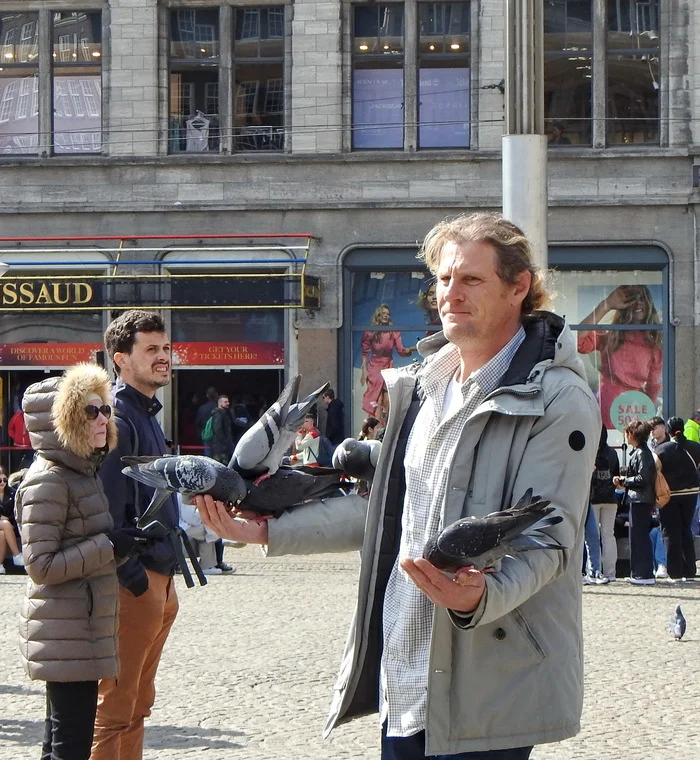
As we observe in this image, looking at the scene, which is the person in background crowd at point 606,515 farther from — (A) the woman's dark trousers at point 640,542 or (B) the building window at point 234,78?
(B) the building window at point 234,78

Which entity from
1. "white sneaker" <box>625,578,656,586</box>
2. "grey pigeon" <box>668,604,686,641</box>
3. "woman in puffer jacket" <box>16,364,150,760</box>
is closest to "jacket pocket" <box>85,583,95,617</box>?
"woman in puffer jacket" <box>16,364,150,760</box>

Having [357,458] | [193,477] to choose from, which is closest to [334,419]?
[357,458]

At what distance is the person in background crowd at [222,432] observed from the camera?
23.3 meters

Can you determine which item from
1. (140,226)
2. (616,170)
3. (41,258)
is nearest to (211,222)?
(140,226)

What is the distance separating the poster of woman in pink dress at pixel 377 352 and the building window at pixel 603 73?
4.25 meters

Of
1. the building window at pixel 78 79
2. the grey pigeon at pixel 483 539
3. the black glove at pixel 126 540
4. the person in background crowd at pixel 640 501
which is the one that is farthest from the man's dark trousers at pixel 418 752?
the building window at pixel 78 79

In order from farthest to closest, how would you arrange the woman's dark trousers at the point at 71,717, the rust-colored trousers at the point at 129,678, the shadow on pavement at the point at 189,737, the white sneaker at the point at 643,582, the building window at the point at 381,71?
the building window at the point at 381,71, the white sneaker at the point at 643,582, the shadow on pavement at the point at 189,737, the rust-colored trousers at the point at 129,678, the woman's dark trousers at the point at 71,717

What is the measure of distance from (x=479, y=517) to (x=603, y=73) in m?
22.5

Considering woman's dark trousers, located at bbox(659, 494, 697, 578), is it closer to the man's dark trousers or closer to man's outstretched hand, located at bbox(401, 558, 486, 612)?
the man's dark trousers

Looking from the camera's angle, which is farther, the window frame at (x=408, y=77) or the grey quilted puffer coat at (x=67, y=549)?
the window frame at (x=408, y=77)

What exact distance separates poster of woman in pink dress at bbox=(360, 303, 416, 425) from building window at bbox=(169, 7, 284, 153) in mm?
3555

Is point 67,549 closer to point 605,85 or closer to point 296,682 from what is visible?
point 296,682

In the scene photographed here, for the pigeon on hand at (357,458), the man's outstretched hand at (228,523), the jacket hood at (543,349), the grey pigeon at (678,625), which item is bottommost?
the grey pigeon at (678,625)

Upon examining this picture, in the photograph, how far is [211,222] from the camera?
2500 centimetres
